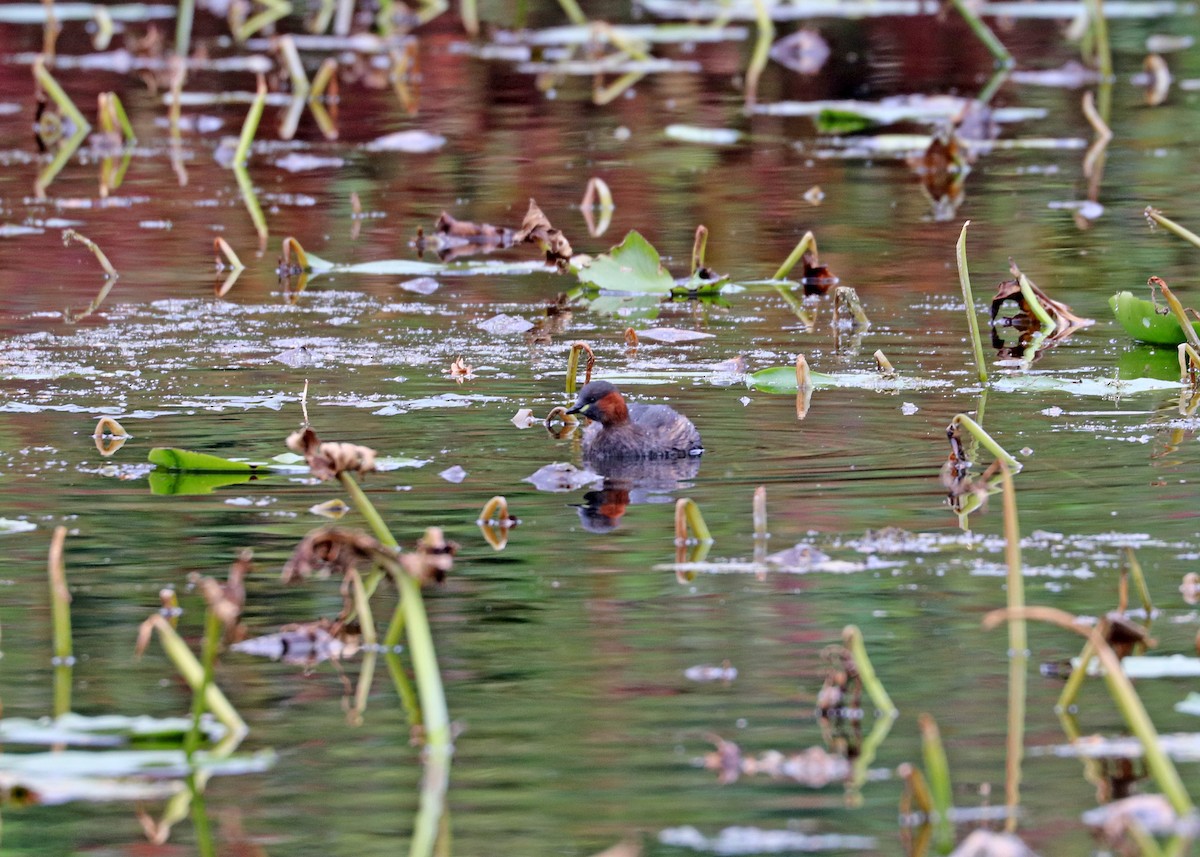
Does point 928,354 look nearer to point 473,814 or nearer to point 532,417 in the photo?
point 532,417

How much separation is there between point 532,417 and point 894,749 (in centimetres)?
344

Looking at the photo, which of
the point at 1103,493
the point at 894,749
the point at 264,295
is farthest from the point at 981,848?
the point at 264,295

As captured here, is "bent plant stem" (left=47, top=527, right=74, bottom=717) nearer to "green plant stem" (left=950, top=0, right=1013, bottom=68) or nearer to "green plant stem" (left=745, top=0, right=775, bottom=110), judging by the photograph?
"green plant stem" (left=950, top=0, right=1013, bottom=68)

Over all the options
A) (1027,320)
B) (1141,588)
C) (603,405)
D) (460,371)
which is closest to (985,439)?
(1141,588)

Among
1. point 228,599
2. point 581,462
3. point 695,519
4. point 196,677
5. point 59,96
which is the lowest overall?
point 196,677

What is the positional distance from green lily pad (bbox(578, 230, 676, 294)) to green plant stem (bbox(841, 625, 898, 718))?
5.37 metres

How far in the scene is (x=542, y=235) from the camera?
937 cm

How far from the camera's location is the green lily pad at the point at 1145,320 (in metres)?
8.36

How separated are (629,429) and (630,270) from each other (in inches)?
107

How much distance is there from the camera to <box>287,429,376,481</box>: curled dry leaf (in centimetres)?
436

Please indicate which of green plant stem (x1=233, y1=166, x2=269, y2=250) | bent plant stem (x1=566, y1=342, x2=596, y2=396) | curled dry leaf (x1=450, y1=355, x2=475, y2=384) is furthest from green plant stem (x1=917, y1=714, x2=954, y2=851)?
green plant stem (x1=233, y1=166, x2=269, y2=250)

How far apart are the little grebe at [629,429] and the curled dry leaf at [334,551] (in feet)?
9.06

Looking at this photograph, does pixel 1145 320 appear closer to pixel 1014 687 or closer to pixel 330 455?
pixel 1014 687

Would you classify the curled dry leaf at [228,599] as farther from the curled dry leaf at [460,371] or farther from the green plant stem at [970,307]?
the curled dry leaf at [460,371]
